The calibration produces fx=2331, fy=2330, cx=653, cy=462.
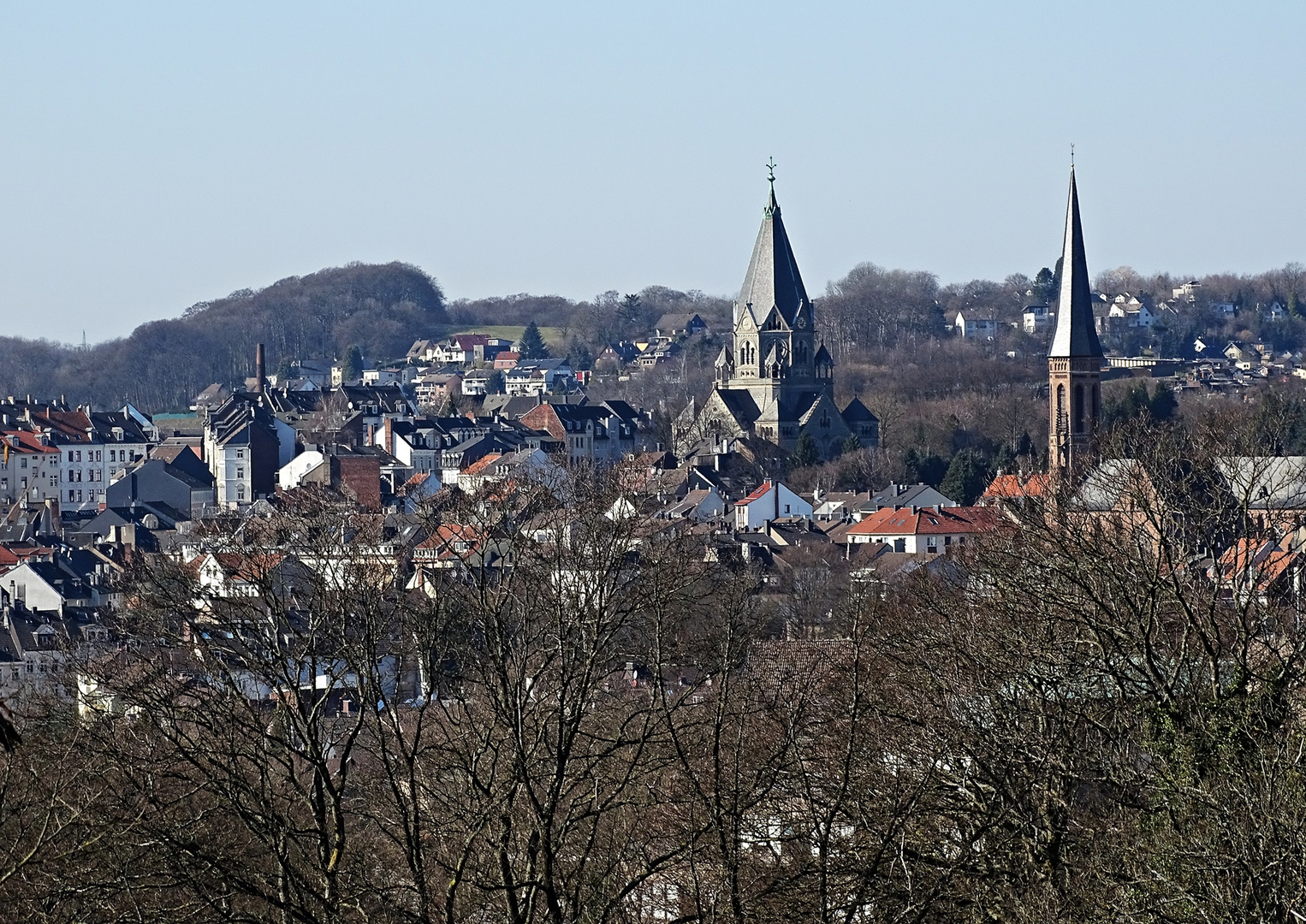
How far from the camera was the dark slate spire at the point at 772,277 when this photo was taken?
317 ft

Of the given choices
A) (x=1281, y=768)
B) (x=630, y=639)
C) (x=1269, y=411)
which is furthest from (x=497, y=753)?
(x=1269, y=411)

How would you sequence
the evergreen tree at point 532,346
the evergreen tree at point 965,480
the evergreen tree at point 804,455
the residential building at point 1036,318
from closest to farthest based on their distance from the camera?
the evergreen tree at point 965,480, the evergreen tree at point 804,455, the residential building at point 1036,318, the evergreen tree at point 532,346

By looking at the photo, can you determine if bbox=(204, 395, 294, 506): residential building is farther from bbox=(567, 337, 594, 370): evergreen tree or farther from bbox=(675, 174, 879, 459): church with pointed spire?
bbox=(567, 337, 594, 370): evergreen tree

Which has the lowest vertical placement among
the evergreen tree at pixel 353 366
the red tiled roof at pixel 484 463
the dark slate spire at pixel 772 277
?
the red tiled roof at pixel 484 463

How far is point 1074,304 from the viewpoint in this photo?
220ft

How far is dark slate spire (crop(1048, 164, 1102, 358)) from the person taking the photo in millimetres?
65750

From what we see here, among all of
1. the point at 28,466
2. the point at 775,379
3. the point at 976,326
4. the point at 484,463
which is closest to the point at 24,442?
the point at 28,466

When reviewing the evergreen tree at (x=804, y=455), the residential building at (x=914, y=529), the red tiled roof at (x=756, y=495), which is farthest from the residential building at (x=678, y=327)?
the residential building at (x=914, y=529)

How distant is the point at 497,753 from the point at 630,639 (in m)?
12.1

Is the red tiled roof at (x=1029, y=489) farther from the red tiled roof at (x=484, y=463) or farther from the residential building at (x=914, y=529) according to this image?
the red tiled roof at (x=484, y=463)

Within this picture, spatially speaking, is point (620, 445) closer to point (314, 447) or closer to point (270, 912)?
point (314, 447)

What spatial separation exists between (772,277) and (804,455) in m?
13.2

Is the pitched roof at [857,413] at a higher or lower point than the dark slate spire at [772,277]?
lower

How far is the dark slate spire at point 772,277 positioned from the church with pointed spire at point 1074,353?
29809 mm
